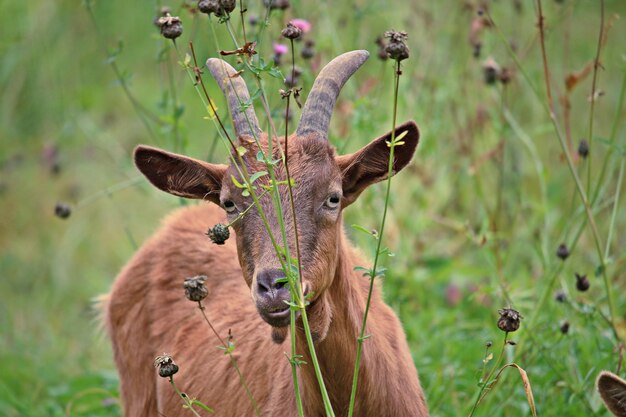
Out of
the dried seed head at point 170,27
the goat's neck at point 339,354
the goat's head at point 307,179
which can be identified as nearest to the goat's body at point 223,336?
the goat's neck at point 339,354

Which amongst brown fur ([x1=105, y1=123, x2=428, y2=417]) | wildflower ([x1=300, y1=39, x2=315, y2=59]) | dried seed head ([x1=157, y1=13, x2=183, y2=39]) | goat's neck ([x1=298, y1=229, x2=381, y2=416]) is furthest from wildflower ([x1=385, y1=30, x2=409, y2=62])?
wildflower ([x1=300, y1=39, x2=315, y2=59])

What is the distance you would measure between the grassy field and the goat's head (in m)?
0.38

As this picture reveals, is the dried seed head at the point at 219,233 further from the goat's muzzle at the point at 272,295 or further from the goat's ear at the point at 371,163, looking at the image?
the goat's ear at the point at 371,163

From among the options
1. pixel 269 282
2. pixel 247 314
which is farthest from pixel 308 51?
pixel 269 282

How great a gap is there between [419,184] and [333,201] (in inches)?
161

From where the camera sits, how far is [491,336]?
659 centimetres

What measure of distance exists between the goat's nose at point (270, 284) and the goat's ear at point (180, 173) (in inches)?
29.3

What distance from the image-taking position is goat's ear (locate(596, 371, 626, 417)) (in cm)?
399

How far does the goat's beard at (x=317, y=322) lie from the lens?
14.5ft

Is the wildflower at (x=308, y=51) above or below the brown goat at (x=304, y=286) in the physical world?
above

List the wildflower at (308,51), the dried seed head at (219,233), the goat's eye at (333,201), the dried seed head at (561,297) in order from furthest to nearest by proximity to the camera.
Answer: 1. the wildflower at (308,51)
2. the dried seed head at (561,297)
3. the goat's eye at (333,201)
4. the dried seed head at (219,233)

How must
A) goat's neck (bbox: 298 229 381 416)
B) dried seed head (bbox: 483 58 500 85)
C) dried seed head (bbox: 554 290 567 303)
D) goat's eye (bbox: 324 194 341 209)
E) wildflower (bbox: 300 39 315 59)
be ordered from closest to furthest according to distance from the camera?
1. goat's eye (bbox: 324 194 341 209)
2. goat's neck (bbox: 298 229 381 416)
3. dried seed head (bbox: 554 290 567 303)
4. wildflower (bbox: 300 39 315 59)
5. dried seed head (bbox: 483 58 500 85)

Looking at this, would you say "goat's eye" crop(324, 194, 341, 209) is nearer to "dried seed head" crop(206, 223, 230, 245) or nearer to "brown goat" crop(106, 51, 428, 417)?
"brown goat" crop(106, 51, 428, 417)

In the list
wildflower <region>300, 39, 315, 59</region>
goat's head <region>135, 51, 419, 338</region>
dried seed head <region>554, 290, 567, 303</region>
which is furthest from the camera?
wildflower <region>300, 39, 315, 59</region>
